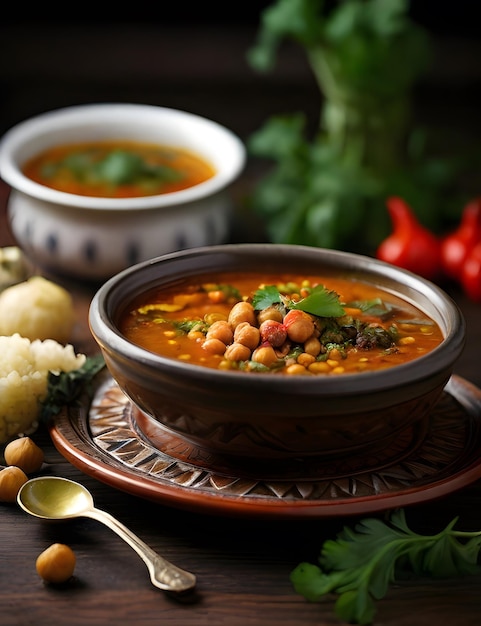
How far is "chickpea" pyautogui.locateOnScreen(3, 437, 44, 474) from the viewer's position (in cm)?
212

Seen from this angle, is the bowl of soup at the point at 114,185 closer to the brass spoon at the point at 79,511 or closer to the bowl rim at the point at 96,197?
the bowl rim at the point at 96,197

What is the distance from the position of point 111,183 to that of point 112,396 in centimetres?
116

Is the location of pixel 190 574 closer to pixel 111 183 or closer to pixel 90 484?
pixel 90 484

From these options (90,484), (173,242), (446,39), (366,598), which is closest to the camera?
(366,598)

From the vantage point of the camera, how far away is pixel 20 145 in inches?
135

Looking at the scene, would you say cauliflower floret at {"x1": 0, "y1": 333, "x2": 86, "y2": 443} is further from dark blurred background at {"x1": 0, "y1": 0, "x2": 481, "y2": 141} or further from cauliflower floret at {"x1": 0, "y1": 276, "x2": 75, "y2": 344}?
dark blurred background at {"x1": 0, "y1": 0, "x2": 481, "y2": 141}

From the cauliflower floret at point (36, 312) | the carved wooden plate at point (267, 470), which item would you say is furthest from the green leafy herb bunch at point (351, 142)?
the carved wooden plate at point (267, 470)

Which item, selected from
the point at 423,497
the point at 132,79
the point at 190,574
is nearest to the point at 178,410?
the point at 190,574

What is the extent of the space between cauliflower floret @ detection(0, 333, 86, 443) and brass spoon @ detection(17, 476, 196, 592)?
0.79 feet

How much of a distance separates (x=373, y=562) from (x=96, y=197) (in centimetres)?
183

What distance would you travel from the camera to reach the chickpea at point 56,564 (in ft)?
5.82

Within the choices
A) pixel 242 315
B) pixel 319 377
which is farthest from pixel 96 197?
pixel 319 377

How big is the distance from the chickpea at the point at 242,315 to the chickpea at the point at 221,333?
30mm

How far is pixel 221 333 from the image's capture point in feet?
6.75
